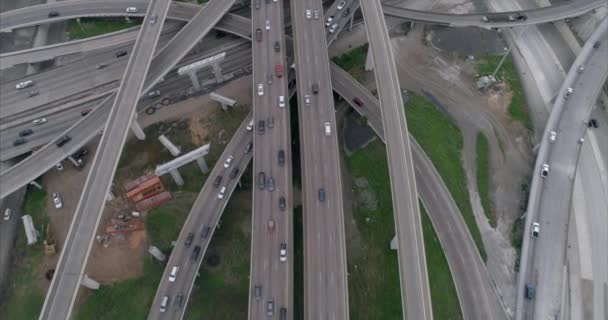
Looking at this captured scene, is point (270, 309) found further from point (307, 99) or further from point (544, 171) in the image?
point (544, 171)

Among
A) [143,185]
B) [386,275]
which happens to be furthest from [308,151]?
[143,185]

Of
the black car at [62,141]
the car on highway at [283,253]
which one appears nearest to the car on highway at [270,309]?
the car on highway at [283,253]

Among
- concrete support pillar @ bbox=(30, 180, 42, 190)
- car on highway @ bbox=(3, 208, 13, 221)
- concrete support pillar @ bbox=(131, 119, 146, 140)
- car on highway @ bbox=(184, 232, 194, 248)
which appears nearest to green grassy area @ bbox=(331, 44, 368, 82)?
concrete support pillar @ bbox=(131, 119, 146, 140)

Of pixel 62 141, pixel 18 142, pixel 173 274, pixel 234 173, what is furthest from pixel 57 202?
pixel 234 173

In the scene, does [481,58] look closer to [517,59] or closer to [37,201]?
[517,59]

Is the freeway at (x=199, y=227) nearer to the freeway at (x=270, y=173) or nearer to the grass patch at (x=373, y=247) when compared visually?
the freeway at (x=270, y=173)

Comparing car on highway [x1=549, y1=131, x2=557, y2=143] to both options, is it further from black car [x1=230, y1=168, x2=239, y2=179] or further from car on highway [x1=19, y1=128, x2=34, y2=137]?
car on highway [x1=19, y1=128, x2=34, y2=137]
